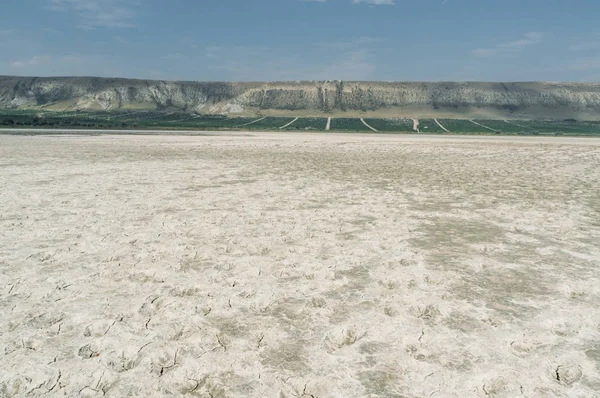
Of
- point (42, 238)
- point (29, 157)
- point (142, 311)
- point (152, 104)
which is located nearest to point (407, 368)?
point (142, 311)

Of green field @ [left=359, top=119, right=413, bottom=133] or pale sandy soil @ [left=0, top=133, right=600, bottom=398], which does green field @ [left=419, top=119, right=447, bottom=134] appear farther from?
pale sandy soil @ [left=0, top=133, right=600, bottom=398]

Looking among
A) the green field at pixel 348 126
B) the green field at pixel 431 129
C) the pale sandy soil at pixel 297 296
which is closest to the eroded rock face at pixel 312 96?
the green field at pixel 348 126

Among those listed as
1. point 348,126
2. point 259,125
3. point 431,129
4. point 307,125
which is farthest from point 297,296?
point 307,125

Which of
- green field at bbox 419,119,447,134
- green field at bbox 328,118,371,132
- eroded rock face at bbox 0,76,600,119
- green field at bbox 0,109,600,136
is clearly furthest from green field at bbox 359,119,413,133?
eroded rock face at bbox 0,76,600,119

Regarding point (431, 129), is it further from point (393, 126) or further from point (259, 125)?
point (259, 125)

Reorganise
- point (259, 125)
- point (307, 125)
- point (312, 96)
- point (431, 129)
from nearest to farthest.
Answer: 1. point (431, 129)
2. point (259, 125)
3. point (307, 125)
4. point (312, 96)

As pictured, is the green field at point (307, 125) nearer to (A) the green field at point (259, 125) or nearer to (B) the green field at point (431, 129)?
(A) the green field at point (259, 125)
